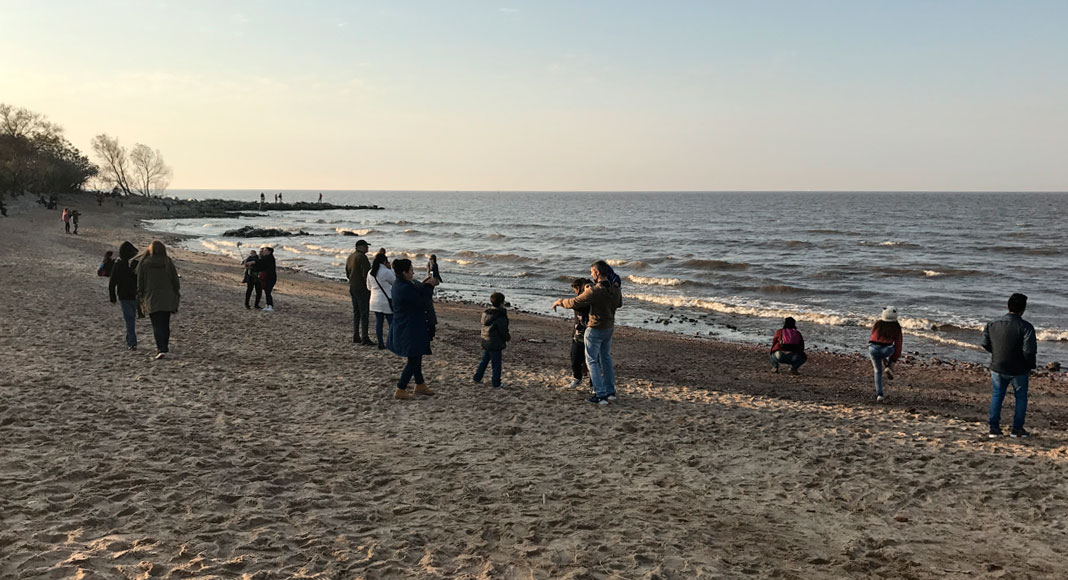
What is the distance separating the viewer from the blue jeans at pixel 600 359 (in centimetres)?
886

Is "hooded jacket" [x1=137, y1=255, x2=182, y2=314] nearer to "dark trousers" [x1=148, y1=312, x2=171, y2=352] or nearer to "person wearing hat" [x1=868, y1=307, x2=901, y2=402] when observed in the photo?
"dark trousers" [x1=148, y1=312, x2=171, y2=352]

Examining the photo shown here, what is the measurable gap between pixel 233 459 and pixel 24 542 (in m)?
2.00

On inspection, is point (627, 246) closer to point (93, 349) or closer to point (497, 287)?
point (497, 287)

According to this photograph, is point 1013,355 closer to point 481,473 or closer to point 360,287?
point 481,473

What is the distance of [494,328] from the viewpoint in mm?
9477

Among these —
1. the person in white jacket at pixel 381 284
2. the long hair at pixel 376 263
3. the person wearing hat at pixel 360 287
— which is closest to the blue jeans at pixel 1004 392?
the person in white jacket at pixel 381 284

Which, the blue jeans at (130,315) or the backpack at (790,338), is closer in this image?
the blue jeans at (130,315)

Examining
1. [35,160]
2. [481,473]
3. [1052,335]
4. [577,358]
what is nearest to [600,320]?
[577,358]

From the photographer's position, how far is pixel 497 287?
29.2 m

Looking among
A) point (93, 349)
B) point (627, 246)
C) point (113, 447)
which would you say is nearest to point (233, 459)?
point (113, 447)

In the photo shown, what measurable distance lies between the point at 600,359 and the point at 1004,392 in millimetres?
4869

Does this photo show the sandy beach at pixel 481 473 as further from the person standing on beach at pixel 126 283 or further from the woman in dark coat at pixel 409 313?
the woman in dark coat at pixel 409 313

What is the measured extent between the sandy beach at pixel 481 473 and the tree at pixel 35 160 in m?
56.3

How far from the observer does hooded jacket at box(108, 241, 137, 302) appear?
10.4 metres
